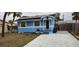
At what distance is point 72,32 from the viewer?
231 cm

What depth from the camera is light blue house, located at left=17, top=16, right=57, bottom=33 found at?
2326 millimetres

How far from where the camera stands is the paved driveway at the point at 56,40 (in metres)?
2.28

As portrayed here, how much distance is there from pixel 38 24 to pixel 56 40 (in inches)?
11.9

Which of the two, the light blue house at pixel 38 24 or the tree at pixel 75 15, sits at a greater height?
the tree at pixel 75 15

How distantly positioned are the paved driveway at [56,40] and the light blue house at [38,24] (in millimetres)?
76

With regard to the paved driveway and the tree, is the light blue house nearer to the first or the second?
the paved driveway

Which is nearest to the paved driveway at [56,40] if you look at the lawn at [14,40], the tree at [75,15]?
the lawn at [14,40]

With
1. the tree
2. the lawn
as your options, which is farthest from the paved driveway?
the tree

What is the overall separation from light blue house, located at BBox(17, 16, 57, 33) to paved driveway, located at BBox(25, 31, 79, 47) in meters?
0.08

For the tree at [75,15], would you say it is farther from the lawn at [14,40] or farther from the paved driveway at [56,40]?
the lawn at [14,40]
